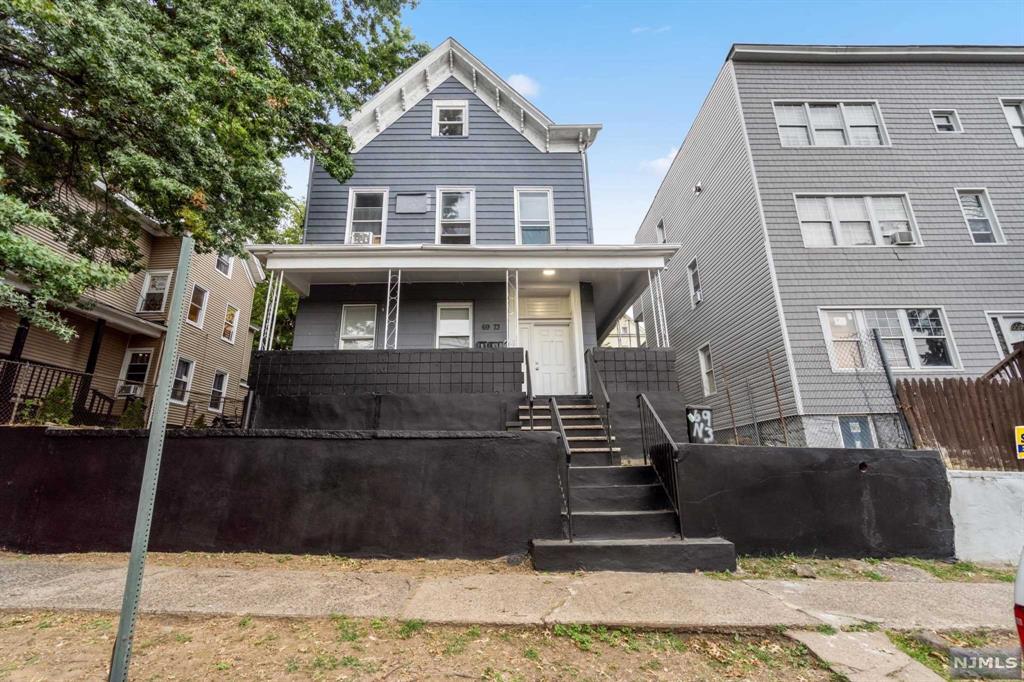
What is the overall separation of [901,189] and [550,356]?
1072 cm

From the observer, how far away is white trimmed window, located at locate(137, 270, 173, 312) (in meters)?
15.0

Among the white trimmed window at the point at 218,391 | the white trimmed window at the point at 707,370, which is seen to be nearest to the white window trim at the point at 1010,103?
the white trimmed window at the point at 707,370

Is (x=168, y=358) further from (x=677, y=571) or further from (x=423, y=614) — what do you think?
(x=677, y=571)

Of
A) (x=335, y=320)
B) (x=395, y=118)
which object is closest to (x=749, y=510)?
(x=335, y=320)

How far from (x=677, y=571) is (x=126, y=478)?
6.77 meters

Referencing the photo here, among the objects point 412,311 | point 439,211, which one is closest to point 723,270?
point 439,211

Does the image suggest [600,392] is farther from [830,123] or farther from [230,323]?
[230,323]

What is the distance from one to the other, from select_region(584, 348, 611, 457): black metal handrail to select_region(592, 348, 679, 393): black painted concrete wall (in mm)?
189

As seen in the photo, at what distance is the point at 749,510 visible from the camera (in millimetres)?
5297

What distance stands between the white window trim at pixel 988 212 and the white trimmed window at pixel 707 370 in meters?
6.95

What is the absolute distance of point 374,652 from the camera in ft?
9.88

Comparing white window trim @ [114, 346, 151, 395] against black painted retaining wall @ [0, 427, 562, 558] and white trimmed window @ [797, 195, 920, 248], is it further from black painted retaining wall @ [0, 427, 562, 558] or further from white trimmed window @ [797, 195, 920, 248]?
white trimmed window @ [797, 195, 920, 248]

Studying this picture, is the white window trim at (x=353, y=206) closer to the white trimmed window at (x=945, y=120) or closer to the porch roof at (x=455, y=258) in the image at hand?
the porch roof at (x=455, y=258)

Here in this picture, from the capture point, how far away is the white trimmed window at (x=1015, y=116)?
1227 cm
